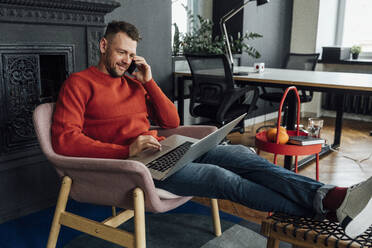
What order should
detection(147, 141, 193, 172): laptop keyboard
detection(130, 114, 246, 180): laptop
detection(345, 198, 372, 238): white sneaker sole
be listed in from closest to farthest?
detection(345, 198, 372, 238): white sneaker sole, detection(130, 114, 246, 180): laptop, detection(147, 141, 193, 172): laptop keyboard

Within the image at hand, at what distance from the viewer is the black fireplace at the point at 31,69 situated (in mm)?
1992

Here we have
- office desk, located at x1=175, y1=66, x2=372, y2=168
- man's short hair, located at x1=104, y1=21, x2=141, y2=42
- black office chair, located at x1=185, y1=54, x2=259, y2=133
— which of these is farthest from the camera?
black office chair, located at x1=185, y1=54, x2=259, y2=133

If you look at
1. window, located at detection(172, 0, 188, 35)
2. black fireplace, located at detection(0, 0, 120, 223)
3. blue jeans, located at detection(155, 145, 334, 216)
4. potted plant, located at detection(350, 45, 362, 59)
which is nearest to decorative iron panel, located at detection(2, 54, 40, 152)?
black fireplace, located at detection(0, 0, 120, 223)

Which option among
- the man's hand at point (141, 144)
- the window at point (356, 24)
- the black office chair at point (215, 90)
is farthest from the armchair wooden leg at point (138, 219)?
the window at point (356, 24)

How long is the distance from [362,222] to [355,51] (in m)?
4.46

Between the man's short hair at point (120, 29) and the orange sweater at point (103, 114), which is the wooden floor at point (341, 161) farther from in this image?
the man's short hair at point (120, 29)

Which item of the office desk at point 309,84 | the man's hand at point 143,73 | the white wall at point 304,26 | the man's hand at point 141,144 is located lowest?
the man's hand at point 141,144

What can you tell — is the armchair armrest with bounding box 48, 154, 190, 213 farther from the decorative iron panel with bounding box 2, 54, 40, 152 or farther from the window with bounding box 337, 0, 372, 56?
the window with bounding box 337, 0, 372, 56

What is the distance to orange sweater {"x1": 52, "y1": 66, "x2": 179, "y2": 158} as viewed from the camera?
1509 millimetres

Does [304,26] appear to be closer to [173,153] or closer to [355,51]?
[355,51]

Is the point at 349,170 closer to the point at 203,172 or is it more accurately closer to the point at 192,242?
the point at 192,242

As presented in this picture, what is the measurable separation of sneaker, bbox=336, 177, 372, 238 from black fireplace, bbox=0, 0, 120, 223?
171cm

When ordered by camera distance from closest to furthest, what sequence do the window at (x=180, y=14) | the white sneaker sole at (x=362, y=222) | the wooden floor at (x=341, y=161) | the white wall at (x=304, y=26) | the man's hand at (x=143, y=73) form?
1. the white sneaker sole at (x=362, y=222)
2. the man's hand at (x=143, y=73)
3. the wooden floor at (x=341, y=161)
4. the window at (x=180, y=14)
5. the white wall at (x=304, y=26)

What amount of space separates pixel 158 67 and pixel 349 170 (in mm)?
1838
